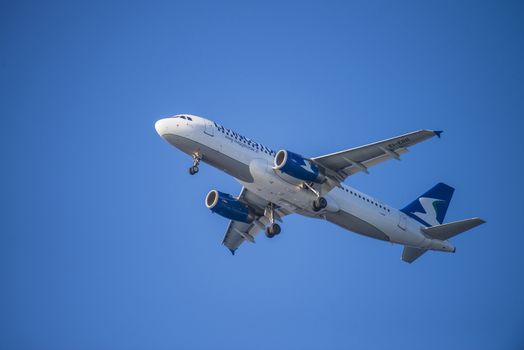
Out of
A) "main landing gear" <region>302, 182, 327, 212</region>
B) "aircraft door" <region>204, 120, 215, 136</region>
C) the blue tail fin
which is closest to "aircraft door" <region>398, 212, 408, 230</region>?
the blue tail fin

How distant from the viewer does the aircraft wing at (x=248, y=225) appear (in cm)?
4903

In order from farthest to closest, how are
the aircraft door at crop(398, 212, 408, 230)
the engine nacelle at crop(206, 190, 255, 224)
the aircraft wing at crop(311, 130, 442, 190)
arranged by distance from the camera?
1. the engine nacelle at crop(206, 190, 255, 224)
2. the aircraft door at crop(398, 212, 408, 230)
3. the aircraft wing at crop(311, 130, 442, 190)

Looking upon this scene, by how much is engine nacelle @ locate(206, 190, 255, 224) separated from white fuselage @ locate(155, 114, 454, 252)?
3.78 meters

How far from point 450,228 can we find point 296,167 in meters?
11.8

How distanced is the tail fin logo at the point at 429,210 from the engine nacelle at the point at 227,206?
1199 cm

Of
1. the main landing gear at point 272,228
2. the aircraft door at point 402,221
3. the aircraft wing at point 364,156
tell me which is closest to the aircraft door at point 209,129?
the aircraft wing at point 364,156

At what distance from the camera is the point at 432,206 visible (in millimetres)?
51656

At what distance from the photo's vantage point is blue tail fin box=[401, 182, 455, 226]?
165 feet

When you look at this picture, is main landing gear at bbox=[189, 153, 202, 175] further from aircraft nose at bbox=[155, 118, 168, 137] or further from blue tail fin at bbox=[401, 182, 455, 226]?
blue tail fin at bbox=[401, 182, 455, 226]

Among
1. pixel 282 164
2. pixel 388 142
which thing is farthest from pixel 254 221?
pixel 388 142

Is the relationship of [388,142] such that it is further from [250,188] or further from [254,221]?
[254,221]

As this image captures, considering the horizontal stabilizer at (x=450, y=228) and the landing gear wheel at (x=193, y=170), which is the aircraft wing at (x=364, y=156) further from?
the landing gear wheel at (x=193, y=170)

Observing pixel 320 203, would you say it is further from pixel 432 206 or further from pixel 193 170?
pixel 432 206

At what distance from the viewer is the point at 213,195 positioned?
48656 millimetres
